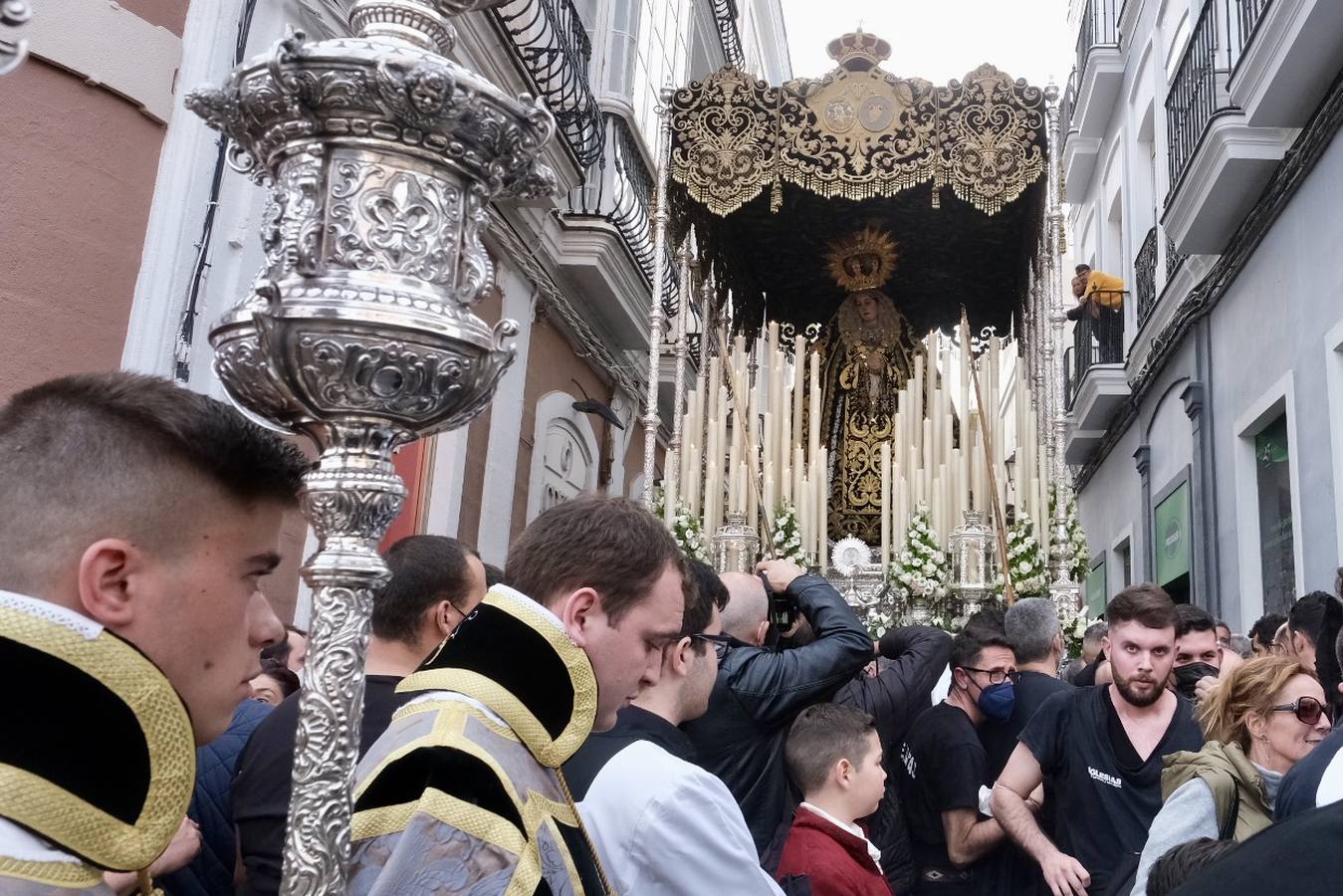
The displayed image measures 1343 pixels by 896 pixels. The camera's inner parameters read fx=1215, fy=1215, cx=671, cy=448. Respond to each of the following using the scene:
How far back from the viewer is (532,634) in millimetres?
1690

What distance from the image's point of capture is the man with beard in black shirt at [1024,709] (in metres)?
3.96

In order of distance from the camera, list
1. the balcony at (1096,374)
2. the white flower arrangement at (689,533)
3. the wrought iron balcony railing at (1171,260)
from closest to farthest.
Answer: the white flower arrangement at (689,533) → the wrought iron balcony railing at (1171,260) → the balcony at (1096,374)

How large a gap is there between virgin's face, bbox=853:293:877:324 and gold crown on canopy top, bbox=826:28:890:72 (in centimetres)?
160

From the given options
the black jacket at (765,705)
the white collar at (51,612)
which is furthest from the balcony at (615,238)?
the white collar at (51,612)

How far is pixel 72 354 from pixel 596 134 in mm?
5363

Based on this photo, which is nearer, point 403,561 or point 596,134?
point 403,561

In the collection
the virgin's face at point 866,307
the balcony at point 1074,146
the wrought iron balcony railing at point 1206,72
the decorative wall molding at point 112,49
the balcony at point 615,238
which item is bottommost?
the decorative wall molding at point 112,49

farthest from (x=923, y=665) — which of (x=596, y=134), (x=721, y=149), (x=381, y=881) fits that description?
(x=596, y=134)

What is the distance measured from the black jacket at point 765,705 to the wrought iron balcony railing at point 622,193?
6.18 m

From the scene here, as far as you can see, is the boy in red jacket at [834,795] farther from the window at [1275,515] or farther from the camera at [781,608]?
the window at [1275,515]

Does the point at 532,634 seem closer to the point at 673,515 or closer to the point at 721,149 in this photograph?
the point at 673,515

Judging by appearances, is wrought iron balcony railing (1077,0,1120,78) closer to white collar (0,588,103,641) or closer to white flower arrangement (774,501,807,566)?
white flower arrangement (774,501,807,566)

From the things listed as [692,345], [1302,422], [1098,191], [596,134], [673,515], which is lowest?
[673,515]

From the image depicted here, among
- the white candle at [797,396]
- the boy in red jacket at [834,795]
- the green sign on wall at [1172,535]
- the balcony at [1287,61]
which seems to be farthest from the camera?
the green sign on wall at [1172,535]
